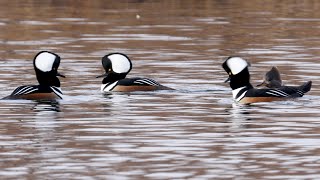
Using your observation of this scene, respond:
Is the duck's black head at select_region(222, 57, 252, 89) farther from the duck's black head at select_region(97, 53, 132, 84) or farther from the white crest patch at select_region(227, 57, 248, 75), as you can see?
the duck's black head at select_region(97, 53, 132, 84)

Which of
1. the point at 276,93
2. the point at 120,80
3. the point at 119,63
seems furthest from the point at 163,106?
the point at 119,63

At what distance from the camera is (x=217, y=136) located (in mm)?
14953

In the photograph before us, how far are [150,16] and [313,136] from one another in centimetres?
2130

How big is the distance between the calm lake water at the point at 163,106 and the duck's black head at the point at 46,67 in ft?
1.32

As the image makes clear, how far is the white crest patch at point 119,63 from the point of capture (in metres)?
21.2

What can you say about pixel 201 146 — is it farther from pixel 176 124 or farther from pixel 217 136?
pixel 176 124

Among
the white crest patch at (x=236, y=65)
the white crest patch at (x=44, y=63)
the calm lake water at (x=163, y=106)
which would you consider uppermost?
the white crest patch at (x=44, y=63)

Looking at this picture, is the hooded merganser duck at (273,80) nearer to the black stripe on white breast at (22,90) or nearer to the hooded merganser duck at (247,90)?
the hooded merganser duck at (247,90)

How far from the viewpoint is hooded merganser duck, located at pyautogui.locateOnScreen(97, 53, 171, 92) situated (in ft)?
66.2

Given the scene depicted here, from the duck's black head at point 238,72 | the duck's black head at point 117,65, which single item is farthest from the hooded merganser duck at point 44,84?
the duck's black head at point 238,72

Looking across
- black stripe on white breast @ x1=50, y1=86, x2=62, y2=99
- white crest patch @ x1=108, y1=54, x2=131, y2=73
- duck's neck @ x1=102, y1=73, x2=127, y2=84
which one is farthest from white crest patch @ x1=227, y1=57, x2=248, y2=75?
white crest patch @ x1=108, y1=54, x2=131, y2=73

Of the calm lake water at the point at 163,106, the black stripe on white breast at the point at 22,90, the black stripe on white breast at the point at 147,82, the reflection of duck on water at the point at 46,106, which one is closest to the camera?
the calm lake water at the point at 163,106

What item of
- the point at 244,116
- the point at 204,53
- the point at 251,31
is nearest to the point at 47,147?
the point at 244,116

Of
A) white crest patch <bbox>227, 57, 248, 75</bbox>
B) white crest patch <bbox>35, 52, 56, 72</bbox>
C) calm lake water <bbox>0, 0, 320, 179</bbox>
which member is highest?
white crest patch <bbox>35, 52, 56, 72</bbox>
